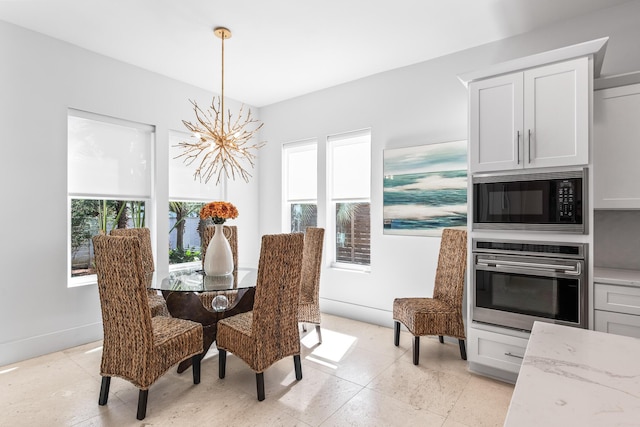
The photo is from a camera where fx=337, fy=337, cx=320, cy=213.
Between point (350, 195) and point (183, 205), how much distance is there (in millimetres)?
2115

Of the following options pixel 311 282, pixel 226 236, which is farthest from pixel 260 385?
pixel 226 236

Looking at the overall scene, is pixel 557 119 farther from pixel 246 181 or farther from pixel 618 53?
pixel 246 181

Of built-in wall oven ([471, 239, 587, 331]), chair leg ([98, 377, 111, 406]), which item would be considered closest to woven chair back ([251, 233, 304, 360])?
chair leg ([98, 377, 111, 406])

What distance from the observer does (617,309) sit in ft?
7.07

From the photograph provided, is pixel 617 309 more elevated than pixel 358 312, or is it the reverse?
pixel 617 309

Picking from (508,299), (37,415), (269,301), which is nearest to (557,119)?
(508,299)

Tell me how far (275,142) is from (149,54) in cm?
191

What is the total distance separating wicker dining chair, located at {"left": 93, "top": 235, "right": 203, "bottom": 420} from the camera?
196cm

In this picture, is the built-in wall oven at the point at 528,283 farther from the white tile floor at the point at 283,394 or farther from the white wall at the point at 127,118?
the white wall at the point at 127,118

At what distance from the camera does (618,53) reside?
2.60m

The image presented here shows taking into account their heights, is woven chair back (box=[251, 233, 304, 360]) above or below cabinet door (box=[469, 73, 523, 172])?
below

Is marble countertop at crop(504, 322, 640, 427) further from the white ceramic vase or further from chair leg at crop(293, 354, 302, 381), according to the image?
the white ceramic vase

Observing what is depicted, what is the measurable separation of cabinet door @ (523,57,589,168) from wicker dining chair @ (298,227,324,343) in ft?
6.35

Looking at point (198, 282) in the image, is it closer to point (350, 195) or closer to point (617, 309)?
point (350, 195)
